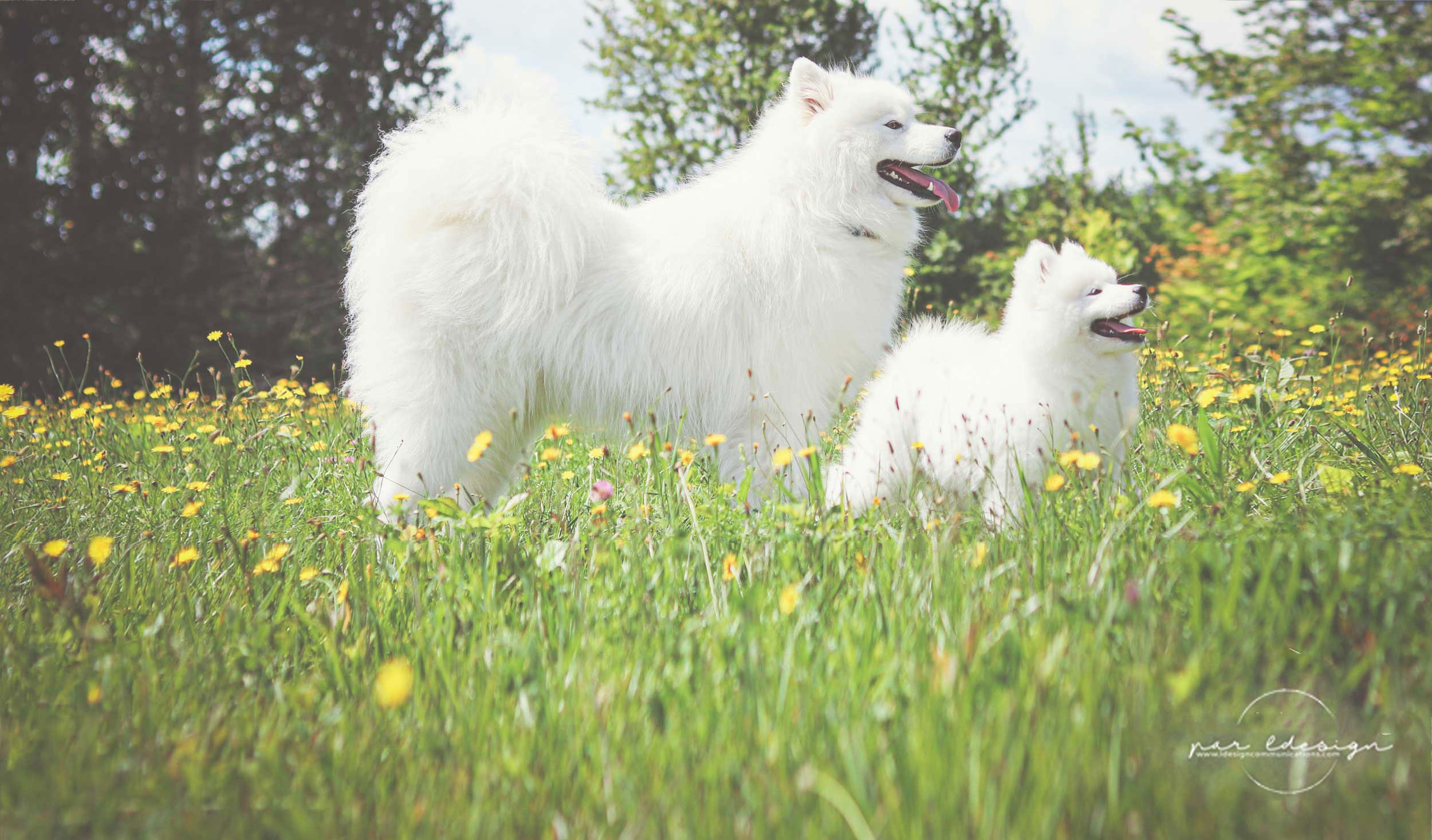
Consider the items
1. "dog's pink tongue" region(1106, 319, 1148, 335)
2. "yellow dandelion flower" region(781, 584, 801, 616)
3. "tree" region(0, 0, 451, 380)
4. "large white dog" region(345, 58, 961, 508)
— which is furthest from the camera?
"tree" region(0, 0, 451, 380)

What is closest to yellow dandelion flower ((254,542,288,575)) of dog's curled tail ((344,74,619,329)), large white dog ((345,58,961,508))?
large white dog ((345,58,961,508))

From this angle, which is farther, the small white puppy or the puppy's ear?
the puppy's ear

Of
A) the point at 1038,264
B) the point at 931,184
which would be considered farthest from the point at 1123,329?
the point at 931,184

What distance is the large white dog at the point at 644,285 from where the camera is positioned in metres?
3.01

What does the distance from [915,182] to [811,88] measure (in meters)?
0.52

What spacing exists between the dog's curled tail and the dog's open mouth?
42.6 inches

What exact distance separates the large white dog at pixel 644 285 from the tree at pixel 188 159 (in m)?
7.98

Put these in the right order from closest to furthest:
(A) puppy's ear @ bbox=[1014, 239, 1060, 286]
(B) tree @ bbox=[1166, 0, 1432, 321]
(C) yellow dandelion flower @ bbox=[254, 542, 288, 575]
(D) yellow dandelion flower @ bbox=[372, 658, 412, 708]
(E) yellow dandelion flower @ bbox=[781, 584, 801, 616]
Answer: (D) yellow dandelion flower @ bbox=[372, 658, 412, 708] < (E) yellow dandelion flower @ bbox=[781, 584, 801, 616] < (C) yellow dandelion flower @ bbox=[254, 542, 288, 575] < (A) puppy's ear @ bbox=[1014, 239, 1060, 286] < (B) tree @ bbox=[1166, 0, 1432, 321]

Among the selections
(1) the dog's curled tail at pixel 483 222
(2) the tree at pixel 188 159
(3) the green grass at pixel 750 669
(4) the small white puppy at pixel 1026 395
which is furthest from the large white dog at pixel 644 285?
(2) the tree at pixel 188 159

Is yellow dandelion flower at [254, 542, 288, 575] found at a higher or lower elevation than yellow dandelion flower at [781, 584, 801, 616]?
lower

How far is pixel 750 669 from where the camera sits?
1445 millimetres

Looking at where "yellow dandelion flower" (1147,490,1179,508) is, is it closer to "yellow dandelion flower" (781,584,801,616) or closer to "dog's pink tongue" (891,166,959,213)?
"yellow dandelion flower" (781,584,801,616)

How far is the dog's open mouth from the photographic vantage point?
3.08 metres

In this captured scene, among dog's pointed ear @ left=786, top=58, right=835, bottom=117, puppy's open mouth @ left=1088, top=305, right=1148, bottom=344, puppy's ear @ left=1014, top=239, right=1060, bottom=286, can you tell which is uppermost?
dog's pointed ear @ left=786, top=58, right=835, bottom=117
